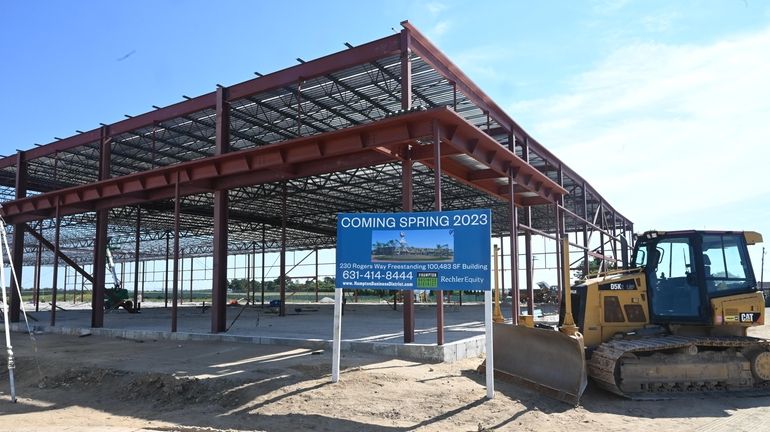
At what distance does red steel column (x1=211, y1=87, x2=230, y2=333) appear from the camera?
16.7 meters

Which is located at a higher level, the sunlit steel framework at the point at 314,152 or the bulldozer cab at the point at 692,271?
the sunlit steel framework at the point at 314,152

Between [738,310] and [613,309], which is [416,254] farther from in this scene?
[738,310]

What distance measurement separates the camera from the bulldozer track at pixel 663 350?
31.5ft

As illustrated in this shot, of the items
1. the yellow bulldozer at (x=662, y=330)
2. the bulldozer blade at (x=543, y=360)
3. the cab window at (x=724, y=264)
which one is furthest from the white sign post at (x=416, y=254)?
the cab window at (x=724, y=264)

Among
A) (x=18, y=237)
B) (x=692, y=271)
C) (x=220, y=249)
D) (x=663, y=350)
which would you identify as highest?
(x=18, y=237)

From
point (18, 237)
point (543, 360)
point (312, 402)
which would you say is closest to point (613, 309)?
point (543, 360)

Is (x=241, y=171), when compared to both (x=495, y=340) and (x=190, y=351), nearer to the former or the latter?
(x=190, y=351)

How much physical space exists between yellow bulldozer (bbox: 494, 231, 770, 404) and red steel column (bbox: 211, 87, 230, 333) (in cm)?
917

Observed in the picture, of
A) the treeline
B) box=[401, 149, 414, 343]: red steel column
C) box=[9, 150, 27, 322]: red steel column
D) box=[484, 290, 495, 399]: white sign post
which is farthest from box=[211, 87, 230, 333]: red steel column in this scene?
the treeline

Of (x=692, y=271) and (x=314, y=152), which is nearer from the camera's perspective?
(x=692, y=271)

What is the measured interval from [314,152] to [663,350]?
8.97 m

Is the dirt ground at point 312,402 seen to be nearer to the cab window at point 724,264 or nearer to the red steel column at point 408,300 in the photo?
the red steel column at point 408,300

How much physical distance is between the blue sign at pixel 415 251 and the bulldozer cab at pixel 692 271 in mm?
4088

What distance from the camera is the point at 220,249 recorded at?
16.8 metres
